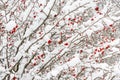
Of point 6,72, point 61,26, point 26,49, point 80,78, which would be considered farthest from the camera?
point 80,78

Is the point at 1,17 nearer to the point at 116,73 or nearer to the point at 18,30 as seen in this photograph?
the point at 18,30

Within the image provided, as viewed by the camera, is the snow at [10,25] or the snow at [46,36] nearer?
the snow at [10,25]

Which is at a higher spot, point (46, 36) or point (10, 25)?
point (10, 25)

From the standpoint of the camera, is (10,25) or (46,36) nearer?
(10,25)

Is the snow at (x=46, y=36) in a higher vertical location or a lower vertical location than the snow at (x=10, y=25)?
lower

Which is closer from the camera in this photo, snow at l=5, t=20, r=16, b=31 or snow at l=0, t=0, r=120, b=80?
snow at l=5, t=20, r=16, b=31

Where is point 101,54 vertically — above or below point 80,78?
above

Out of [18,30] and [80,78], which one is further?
[80,78]

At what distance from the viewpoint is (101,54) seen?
6.48m

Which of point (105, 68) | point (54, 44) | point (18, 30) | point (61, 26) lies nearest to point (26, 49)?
point (18, 30)

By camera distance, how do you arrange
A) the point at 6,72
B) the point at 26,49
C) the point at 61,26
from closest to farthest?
the point at 6,72 < the point at 26,49 < the point at 61,26

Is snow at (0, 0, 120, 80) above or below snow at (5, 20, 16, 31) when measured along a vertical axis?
below

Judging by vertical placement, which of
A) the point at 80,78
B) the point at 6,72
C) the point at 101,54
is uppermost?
the point at 6,72

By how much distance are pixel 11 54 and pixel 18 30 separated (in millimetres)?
597
